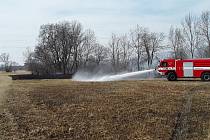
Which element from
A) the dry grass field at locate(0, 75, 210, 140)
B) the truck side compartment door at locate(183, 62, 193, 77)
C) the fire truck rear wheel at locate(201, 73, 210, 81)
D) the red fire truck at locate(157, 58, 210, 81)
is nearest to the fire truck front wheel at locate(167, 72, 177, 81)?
the red fire truck at locate(157, 58, 210, 81)

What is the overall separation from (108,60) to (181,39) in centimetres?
2265

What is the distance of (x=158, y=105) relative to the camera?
61.4 feet

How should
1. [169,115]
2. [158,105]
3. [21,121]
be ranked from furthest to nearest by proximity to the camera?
[158,105]
[169,115]
[21,121]

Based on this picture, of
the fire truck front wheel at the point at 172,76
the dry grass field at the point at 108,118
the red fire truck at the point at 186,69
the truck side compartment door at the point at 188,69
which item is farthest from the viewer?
the fire truck front wheel at the point at 172,76

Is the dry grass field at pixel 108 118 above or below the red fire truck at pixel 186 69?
below

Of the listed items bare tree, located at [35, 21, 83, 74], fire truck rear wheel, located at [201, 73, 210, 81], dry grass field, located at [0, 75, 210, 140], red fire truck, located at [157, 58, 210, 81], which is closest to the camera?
dry grass field, located at [0, 75, 210, 140]

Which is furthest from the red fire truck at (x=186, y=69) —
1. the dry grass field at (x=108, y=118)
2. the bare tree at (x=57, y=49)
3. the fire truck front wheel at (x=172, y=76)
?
the bare tree at (x=57, y=49)

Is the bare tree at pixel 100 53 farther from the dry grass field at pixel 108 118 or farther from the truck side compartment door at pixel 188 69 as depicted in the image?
the dry grass field at pixel 108 118

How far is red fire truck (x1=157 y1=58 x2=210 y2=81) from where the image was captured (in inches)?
1529

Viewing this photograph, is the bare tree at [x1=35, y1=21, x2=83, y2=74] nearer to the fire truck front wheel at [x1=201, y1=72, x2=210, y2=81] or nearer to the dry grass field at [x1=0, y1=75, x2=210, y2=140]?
the fire truck front wheel at [x1=201, y1=72, x2=210, y2=81]

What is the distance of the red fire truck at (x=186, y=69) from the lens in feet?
127

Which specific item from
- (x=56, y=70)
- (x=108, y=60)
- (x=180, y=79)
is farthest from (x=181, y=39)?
(x=180, y=79)

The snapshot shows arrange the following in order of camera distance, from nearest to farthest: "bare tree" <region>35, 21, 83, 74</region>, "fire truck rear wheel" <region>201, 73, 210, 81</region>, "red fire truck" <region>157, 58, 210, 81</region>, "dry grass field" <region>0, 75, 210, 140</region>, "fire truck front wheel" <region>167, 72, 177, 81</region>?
"dry grass field" <region>0, 75, 210, 140</region> → "fire truck rear wheel" <region>201, 73, 210, 81</region> → "red fire truck" <region>157, 58, 210, 81</region> → "fire truck front wheel" <region>167, 72, 177, 81</region> → "bare tree" <region>35, 21, 83, 74</region>

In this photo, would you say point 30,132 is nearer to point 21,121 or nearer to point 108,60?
point 21,121
